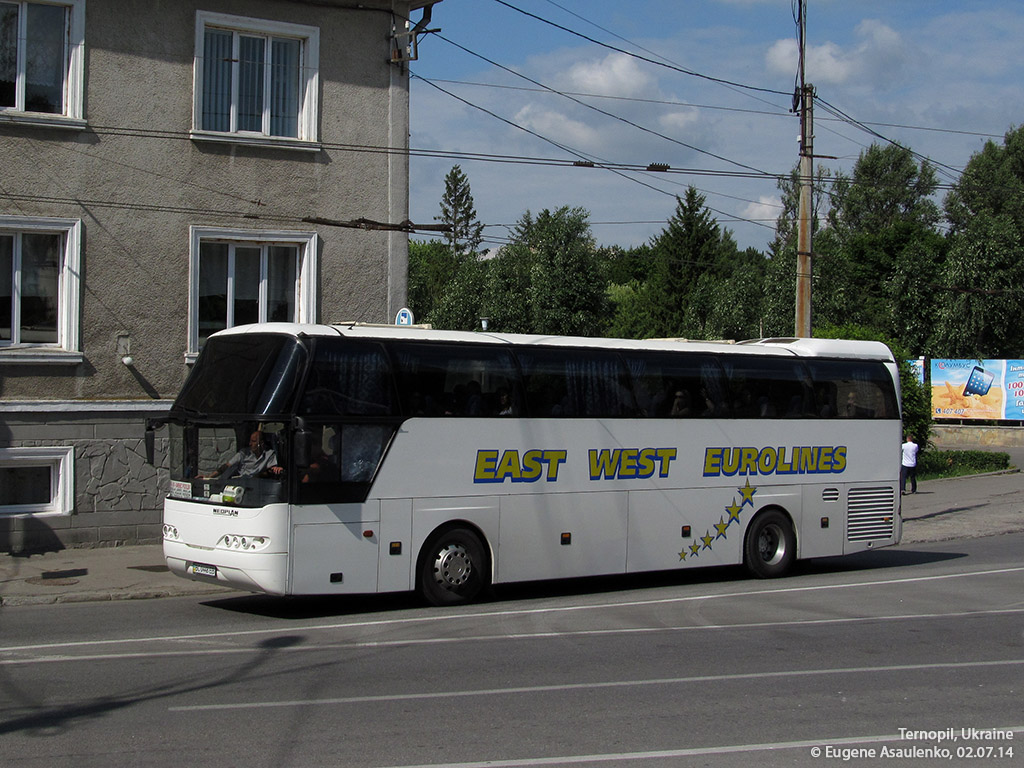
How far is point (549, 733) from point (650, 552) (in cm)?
762

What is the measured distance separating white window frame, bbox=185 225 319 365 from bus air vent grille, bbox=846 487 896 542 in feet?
29.1

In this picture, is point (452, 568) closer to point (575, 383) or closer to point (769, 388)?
point (575, 383)

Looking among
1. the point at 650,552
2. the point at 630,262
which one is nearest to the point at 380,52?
the point at 650,552

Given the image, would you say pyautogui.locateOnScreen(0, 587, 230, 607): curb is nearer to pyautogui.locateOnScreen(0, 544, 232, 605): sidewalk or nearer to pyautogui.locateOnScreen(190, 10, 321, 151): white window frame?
pyautogui.locateOnScreen(0, 544, 232, 605): sidewalk

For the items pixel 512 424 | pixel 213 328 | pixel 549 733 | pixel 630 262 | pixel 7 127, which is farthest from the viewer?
pixel 630 262

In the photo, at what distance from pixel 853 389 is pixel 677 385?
3.43m

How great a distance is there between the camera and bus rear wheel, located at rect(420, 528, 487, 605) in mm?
12438

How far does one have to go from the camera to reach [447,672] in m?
8.67

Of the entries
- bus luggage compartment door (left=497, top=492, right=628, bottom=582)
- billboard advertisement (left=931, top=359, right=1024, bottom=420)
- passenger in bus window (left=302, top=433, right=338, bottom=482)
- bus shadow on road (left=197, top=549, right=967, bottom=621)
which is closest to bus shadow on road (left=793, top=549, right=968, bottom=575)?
bus shadow on road (left=197, top=549, right=967, bottom=621)

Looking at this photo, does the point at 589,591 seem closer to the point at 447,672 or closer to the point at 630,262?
the point at 447,672

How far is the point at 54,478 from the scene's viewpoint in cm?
1623

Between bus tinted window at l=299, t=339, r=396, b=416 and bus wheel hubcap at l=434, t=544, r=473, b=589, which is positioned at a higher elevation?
bus tinted window at l=299, t=339, r=396, b=416

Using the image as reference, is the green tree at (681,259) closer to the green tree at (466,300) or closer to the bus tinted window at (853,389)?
the green tree at (466,300)

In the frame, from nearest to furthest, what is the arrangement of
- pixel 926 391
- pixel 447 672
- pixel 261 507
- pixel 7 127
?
pixel 447 672 < pixel 261 507 < pixel 7 127 < pixel 926 391
